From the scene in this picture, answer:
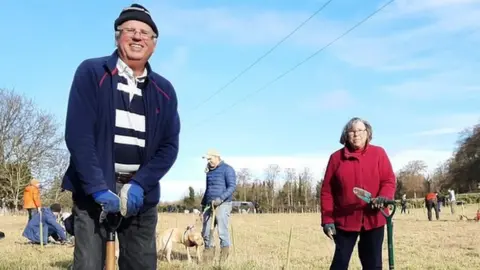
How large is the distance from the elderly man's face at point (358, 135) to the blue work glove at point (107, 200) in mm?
3011

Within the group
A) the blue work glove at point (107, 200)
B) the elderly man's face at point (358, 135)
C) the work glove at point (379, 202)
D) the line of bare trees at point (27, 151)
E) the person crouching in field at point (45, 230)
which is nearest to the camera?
the blue work glove at point (107, 200)

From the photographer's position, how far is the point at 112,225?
3.27m

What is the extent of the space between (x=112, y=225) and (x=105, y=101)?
0.71m

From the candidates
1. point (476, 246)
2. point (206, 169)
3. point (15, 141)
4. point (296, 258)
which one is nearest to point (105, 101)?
point (206, 169)

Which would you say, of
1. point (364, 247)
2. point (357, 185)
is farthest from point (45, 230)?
point (357, 185)

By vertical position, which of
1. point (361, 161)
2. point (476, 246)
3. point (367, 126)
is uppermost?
point (367, 126)

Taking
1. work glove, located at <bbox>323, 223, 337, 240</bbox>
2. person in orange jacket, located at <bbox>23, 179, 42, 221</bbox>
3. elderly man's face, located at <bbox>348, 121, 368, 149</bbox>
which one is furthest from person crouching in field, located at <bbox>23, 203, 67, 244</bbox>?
Result: elderly man's face, located at <bbox>348, 121, 368, 149</bbox>

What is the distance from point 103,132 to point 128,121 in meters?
0.17

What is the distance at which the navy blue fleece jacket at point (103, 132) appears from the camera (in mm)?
3102

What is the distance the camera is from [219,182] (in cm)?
957

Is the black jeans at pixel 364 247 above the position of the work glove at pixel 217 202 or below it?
below

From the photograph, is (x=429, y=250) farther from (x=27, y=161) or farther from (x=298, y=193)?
A: (x=298, y=193)

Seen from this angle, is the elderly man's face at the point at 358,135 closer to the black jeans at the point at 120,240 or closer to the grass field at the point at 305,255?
the grass field at the point at 305,255

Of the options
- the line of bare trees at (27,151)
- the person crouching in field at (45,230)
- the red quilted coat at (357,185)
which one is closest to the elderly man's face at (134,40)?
the red quilted coat at (357,185)
